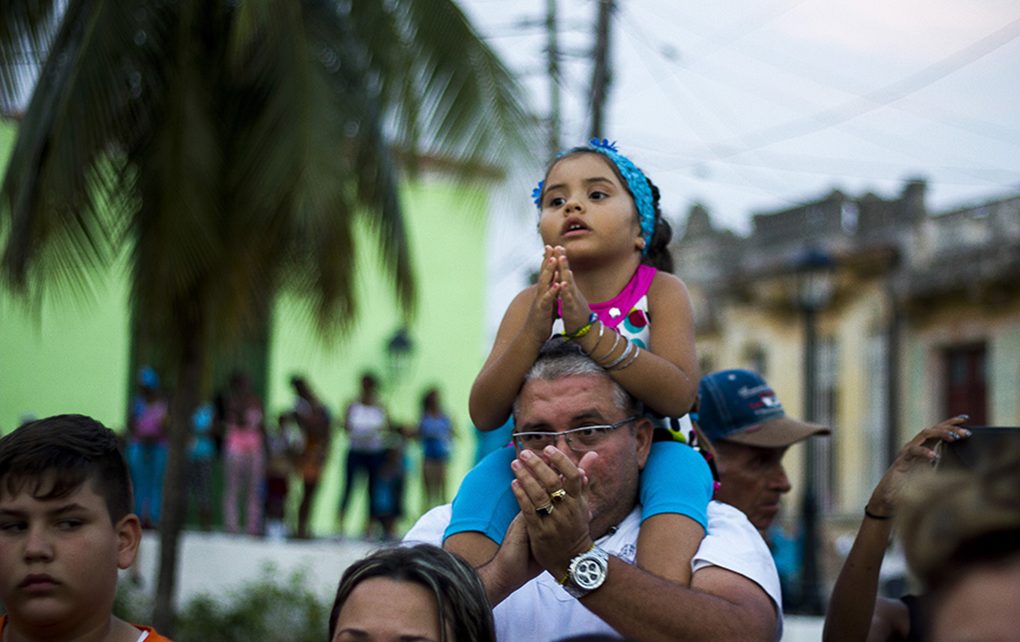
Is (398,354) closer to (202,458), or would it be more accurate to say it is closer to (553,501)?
(202,458)

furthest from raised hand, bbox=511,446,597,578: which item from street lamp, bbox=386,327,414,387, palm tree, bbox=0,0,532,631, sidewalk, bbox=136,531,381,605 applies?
street lamp, bbox=386,327,414,387

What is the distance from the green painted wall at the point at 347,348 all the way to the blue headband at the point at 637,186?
13.9m

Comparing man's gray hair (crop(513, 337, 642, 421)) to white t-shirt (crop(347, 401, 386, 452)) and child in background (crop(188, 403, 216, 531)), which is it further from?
child in background (crop(188, 403, 216, 531))

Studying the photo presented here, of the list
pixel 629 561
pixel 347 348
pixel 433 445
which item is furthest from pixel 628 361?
pixel 347 348

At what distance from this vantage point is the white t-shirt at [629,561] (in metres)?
3.89

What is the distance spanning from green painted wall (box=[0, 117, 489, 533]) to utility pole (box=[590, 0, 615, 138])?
10.0 feet

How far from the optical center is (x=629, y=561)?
3848 mm

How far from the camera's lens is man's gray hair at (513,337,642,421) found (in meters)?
4.02

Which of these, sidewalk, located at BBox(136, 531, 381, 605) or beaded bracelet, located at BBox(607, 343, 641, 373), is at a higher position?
beaded bracelet, located at BBox(607, 343, 641, 373)

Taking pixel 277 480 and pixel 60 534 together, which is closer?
pixel 60 534

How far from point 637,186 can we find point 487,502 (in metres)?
1.08

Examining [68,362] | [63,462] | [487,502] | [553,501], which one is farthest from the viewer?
[68,362]

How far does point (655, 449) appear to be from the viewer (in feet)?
13.8

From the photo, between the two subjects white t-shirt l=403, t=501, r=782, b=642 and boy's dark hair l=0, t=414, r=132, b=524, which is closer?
boy's dark hair l=0, t=414, r=132, b=524
